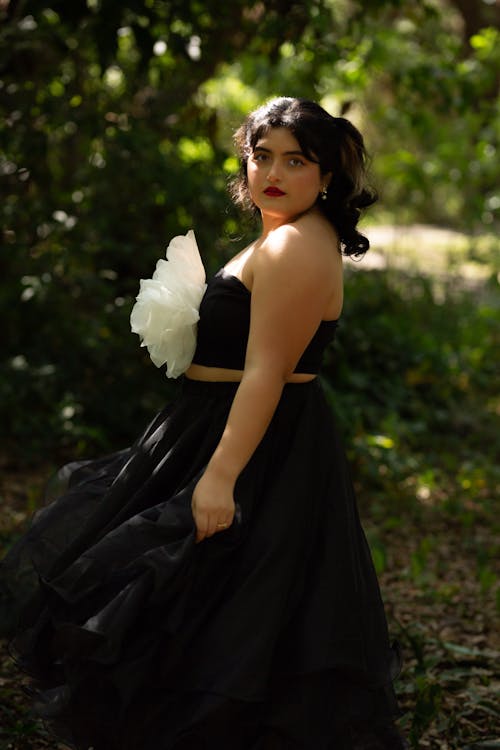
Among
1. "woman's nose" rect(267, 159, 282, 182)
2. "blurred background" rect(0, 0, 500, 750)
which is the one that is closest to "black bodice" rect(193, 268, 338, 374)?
"woman's nose" rect(267, 159, 282, 182)

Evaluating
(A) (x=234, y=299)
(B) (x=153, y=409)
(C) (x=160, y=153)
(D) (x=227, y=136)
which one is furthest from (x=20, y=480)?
(D) (x=227, y=136)

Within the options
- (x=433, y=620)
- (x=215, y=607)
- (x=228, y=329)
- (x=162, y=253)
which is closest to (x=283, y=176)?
(x=228, y=329)

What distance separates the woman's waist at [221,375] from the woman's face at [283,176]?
1.09ft

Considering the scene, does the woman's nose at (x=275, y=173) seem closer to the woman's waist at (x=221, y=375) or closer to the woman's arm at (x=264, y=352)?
the woman's arm at (x=264, y=352)

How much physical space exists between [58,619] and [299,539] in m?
0.50

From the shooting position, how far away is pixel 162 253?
189 inches

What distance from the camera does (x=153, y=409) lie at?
472 centimetres

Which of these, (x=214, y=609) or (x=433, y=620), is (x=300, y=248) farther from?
(x=433, y=620)

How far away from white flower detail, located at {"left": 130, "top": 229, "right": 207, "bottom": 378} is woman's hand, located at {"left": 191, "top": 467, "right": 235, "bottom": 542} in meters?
Result: 0.29

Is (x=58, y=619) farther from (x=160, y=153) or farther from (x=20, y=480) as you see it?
(x=160, y=153)

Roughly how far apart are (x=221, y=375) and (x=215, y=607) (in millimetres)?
472

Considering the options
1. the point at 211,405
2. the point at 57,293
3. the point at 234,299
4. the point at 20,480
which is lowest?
the point at 20,480

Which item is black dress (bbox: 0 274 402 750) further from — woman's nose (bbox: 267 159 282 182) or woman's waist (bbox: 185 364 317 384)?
woman's nose (bbox: 267 159 282 182)

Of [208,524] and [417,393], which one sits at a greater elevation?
[208,524]
